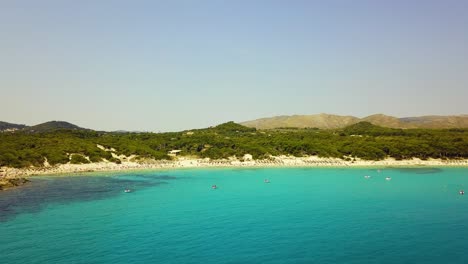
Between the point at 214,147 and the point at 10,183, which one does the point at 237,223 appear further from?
the point at 214,147

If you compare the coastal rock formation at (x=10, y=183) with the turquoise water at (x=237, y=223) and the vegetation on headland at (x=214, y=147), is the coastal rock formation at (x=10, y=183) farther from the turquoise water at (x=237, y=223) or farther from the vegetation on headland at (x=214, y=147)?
the vegetation on headland at (x=214, y=147)

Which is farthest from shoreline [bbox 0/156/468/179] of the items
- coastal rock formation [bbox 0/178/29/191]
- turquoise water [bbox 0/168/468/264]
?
turquoise water [bbox 0/168/468/264]

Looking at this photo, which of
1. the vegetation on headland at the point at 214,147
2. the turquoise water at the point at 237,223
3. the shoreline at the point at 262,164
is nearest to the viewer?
the turquoise water at the point at 237,223

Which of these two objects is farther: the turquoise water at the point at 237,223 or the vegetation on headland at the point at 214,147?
the vegetation on headland at the point at 214,147

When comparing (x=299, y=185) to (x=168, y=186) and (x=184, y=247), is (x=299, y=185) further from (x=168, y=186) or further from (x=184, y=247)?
(x=184, y=247)

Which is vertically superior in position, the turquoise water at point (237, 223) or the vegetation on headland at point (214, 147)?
the vegetation on headland at point (214, 147)

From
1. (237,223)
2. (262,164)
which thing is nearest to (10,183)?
(237,223)

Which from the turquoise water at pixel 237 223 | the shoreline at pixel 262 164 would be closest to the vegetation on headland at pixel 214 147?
the shoreline at pixel 262 164

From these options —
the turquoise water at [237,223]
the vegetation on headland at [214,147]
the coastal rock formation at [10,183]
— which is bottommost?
the turquoise water at [237,223]

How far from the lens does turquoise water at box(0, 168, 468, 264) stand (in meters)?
24.6

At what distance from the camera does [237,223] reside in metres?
33.5

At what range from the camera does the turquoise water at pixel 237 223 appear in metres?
24.6

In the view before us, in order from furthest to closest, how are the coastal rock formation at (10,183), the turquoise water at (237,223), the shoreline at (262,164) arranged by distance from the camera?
1. the shoreline at (262,164)
2. the coastal rock formation at (10,183)
3. the turquoise water at (237,223)

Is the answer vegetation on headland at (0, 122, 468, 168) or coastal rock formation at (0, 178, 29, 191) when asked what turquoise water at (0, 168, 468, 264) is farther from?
vegetation on headland at (0, 122, 468, 168)
